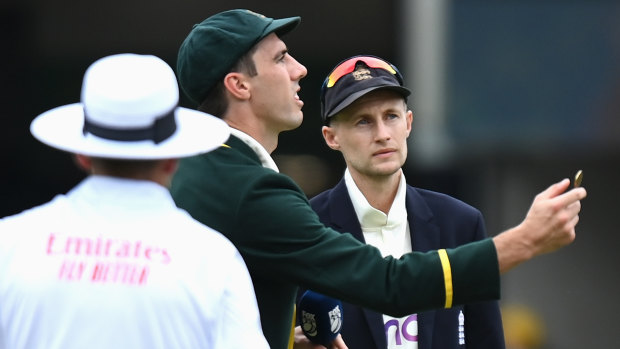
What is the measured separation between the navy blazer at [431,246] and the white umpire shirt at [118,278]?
145 centimetres

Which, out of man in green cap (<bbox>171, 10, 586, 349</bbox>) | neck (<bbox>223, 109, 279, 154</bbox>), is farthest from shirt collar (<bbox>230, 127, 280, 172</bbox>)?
neck (<bbox>223, 109, 279, 154</bbox>)

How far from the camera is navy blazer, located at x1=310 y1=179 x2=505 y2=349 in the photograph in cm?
494

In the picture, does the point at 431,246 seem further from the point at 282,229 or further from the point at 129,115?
the point at 129,115

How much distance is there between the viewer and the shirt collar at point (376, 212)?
5129 mm

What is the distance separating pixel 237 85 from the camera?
4570mm

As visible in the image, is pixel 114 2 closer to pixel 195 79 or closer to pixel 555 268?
A: pixel 555 268

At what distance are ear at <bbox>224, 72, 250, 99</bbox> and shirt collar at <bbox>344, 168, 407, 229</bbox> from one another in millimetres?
826

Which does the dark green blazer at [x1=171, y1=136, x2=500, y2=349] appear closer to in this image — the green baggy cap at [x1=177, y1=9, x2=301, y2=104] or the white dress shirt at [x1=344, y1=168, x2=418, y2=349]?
the green baggy cap at [x1=177, y1=9, x2=301, y2=104]

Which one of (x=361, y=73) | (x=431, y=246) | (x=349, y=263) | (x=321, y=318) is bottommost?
(x=321, y=318)

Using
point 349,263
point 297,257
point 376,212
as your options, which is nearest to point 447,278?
point 349,263

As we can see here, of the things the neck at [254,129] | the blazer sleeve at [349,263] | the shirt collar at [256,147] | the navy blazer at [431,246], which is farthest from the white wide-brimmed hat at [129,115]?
the navy blazer at [431,246]

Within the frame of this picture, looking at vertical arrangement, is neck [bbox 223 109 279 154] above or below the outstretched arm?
above

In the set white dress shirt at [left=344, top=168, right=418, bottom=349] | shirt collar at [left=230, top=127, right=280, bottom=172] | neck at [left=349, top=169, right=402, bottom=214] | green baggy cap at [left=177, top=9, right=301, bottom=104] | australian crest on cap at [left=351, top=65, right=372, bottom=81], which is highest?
green baggy cap at [left=177, top=9, right=301, bottom=104]

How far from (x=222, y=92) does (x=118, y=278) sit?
4.39ft
